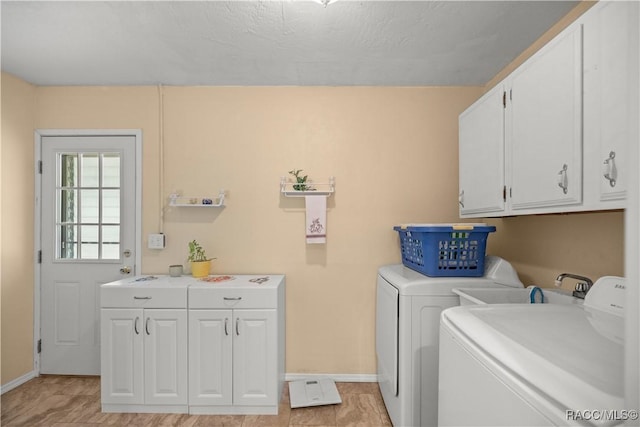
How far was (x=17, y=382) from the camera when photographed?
2.59 metres

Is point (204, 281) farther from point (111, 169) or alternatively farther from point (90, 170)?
point (90, 170)

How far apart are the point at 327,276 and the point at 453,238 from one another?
1121mm

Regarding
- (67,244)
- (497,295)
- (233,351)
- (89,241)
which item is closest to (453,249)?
(497,295)

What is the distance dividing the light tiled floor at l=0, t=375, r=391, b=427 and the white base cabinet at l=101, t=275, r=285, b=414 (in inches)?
2.4

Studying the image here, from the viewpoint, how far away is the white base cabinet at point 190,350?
224 cm

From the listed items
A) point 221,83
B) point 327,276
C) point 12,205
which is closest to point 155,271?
point 12,205

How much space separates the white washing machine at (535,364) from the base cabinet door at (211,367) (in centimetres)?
151

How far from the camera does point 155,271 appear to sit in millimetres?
2773

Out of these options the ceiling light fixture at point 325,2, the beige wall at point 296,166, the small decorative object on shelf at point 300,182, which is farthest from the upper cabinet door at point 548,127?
the small decorative object on shelf at point 300,182

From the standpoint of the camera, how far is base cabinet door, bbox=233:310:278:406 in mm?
2242

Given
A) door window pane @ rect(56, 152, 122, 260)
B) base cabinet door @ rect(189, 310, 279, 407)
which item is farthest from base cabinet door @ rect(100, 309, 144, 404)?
door window pane @ rect(56, 152, 122, 260)

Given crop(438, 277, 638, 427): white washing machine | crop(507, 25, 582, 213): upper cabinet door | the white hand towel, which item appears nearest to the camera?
crop(438, 277, 638, 427): white washing machine

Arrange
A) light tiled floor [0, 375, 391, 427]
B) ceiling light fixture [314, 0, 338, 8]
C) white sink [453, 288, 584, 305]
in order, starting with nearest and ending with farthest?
ceiling light fixture [314, 0, 338, 8] < white sink [453, 288, 584, 305] < light tiled floor [0, 375, 391, 427]

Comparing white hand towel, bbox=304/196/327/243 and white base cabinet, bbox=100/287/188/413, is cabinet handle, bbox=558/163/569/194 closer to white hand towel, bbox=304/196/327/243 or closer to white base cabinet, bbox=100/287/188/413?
white hand towel, bbox=304/196/327/243
